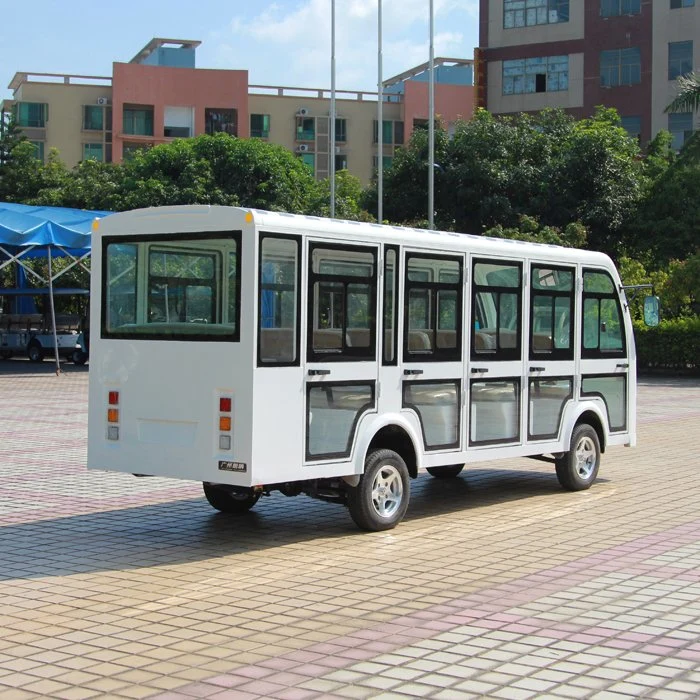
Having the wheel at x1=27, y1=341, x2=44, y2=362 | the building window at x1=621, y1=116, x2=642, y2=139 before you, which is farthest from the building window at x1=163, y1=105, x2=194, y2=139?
the wheel at x1=27, y1=341, x2=44, y2=362

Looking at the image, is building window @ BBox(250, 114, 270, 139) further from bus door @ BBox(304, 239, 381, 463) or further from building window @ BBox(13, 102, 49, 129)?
bus door @ BBox(304, 239, 381, 463)

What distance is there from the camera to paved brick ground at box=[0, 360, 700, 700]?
5.78 meters

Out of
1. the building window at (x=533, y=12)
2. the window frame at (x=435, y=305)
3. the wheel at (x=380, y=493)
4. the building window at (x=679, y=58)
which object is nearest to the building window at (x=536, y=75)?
the building window at (x=533, y=12)

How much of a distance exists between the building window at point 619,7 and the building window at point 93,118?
92.8ft

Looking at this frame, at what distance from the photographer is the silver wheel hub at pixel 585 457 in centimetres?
1215

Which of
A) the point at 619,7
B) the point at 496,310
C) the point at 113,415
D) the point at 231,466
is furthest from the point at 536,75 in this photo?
the point at 231,466

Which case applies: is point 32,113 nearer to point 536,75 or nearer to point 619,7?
point 536,75

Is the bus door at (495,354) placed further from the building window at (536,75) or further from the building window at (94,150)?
the building window at (94,150)

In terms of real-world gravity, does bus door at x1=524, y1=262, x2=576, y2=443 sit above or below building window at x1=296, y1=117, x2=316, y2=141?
below

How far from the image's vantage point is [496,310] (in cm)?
1093

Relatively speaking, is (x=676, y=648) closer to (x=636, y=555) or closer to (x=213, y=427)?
(x=636, y=555)

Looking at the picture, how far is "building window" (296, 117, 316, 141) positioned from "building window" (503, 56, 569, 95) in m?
13.6

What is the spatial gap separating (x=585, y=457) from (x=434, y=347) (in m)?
2.80

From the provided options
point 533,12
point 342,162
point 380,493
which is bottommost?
point 380,493
